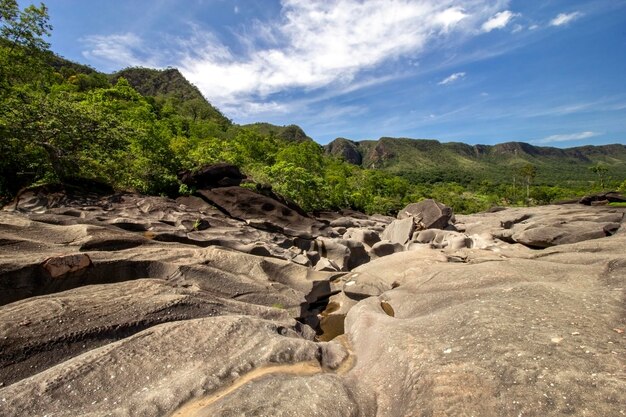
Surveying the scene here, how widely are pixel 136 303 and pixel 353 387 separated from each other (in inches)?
201

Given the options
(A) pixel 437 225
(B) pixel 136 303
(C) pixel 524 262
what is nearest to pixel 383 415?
(B) pixel 136 303

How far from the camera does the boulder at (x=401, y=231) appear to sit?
29.2 m

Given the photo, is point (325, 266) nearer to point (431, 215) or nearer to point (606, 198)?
point (431, 215)

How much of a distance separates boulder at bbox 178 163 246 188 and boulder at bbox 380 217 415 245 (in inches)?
566

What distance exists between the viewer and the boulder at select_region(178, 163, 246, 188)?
2517 centimetres

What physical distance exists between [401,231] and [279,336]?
24.3 m

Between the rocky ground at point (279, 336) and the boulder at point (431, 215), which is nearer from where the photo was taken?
the rocky ground at point (279, 336)

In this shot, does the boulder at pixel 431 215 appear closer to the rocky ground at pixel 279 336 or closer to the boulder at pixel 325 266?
the boulder at pixel 325 266

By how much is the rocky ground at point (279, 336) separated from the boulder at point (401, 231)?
1556cm

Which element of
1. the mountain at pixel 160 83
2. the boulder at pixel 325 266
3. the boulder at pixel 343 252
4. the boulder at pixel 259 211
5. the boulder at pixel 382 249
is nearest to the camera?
the boulder at pixel 325 266

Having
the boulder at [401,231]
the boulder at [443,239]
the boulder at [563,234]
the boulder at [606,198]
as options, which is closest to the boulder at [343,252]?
the boulder at [443,239]

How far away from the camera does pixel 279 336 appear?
23.9ft

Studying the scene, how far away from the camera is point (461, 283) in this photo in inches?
428

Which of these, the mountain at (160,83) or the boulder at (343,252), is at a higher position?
the mountain at (160,83)
